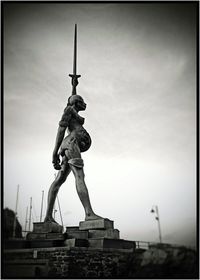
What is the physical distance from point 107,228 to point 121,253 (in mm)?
717

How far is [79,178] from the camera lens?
9289 millimetres

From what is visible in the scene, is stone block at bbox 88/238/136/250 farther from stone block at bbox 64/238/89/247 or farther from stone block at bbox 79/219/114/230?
stone block at bbox 79/219/114/230

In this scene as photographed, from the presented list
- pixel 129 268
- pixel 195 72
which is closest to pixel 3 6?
pixel 195 72

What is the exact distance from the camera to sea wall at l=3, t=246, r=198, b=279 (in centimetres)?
803

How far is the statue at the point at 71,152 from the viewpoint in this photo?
9.20 meters

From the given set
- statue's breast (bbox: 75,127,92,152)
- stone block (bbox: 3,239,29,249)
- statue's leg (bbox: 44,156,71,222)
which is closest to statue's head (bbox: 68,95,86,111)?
statue's breast (bbox: 75,127,92,152)

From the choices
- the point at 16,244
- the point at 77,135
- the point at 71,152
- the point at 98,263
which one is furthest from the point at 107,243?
the point at 77,135

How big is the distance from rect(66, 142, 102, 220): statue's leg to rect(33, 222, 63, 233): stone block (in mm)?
867

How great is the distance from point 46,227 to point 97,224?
1.37 metres

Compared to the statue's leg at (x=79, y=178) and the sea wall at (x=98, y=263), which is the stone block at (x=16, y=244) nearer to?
the sea wall at (x=98, y=263)

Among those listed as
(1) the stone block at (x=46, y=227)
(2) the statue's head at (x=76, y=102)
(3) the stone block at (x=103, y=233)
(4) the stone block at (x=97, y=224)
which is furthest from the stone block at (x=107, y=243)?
(2) the statue's head at (x=76, y=102)

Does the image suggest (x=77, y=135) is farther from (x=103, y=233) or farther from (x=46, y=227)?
Answer: (x=103, y=233)

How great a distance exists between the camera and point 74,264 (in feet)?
26.2

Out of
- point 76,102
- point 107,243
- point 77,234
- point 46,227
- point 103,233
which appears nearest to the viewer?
point 107,243
